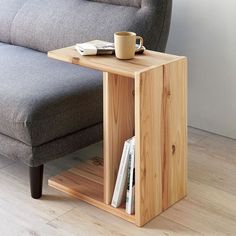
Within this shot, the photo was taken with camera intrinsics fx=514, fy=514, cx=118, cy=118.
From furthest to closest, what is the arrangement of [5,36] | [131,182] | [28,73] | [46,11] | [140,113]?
[5,36] < [46,11] < [28,73] < [131,182] < [140,113]

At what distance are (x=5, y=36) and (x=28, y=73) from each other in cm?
68

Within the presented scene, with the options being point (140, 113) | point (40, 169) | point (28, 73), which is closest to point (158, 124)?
point (140, 113)

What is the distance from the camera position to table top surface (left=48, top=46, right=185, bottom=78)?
1718 mm

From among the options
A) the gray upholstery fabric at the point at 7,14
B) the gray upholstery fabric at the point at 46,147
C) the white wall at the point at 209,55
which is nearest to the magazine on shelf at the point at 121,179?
the gray upholstery fabric at the point at 46,147

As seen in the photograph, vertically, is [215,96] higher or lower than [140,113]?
lower

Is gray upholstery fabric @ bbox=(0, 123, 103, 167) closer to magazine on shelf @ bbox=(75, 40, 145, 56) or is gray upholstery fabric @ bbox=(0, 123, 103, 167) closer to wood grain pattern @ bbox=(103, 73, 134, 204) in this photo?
wood grain pattern @ bbox=(103, 73, 134, 204)

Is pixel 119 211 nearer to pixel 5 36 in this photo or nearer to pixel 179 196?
pixel 179 196

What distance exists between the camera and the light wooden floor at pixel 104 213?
182 cm

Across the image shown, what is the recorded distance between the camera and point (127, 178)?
187 cm

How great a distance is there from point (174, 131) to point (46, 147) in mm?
486

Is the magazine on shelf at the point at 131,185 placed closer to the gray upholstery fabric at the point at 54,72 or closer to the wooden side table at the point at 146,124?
the wooden side table at the point at 146,124

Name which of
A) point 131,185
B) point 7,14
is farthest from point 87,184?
point 7,14

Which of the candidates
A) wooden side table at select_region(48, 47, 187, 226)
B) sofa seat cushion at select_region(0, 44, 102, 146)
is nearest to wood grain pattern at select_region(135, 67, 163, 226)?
wooden side table at select_region(48, 47, 187, 226)

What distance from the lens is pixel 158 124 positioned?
1809 millimetres
